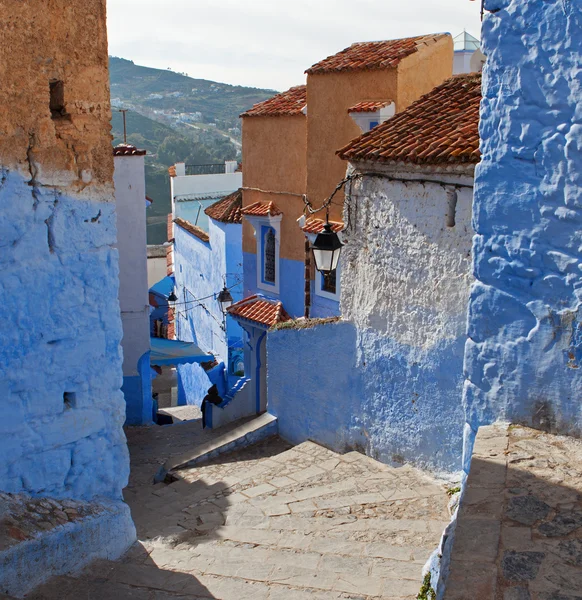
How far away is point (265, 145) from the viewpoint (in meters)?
16.3

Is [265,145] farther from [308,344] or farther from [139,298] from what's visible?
[308,344]

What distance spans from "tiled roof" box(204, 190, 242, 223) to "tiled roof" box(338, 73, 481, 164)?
9558 mm

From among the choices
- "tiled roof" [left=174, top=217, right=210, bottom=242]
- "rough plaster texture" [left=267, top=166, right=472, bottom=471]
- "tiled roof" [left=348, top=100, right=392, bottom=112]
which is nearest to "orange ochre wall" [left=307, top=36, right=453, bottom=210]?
"tiled roof" [left=348, top=100, right=392, bottom=112]

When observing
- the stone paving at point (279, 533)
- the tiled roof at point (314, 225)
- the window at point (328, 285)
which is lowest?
the stone paving at point (279, 533)

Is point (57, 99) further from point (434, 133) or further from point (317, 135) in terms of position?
point (317, 135)

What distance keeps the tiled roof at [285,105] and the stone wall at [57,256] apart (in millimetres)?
9851

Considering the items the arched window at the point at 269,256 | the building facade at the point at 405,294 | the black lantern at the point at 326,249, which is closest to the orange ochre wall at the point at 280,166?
the arched window at the point at 269,256

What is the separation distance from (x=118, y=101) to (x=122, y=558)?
187 ft

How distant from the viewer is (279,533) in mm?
6883

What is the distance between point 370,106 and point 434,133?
4288mm

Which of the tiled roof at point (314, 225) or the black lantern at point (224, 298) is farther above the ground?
the tiled roof at point (314, 225)

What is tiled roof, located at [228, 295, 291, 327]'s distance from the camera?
15.4 m

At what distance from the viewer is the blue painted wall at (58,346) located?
5188 millimetres

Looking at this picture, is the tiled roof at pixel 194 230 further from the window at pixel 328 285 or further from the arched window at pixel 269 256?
the window at pixel 328 285
